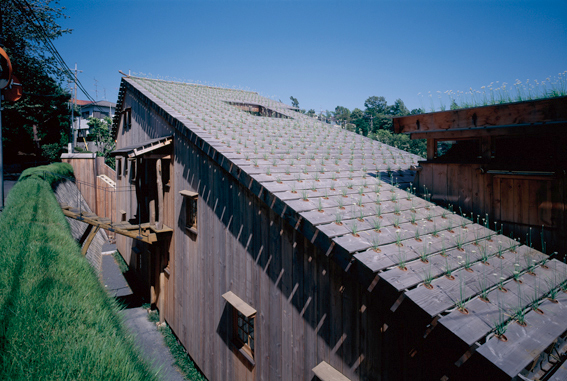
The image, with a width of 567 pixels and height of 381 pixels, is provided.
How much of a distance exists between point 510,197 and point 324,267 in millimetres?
2965

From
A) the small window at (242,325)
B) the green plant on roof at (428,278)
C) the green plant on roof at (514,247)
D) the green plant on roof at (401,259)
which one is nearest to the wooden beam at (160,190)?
the small window at (242,325)

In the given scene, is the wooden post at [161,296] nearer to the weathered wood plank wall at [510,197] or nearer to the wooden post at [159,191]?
the wooden post at [159,191]

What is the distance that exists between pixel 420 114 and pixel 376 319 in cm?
337

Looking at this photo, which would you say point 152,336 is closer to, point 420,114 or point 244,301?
point 244,301

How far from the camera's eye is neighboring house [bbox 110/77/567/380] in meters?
2.59

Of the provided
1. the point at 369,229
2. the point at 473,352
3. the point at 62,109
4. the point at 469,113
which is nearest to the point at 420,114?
the point at 469,113

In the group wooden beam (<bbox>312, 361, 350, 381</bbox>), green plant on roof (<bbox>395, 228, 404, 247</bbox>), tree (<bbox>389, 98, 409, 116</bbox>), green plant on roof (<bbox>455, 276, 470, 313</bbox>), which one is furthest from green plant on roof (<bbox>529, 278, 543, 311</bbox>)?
tree (<bbox>389, 98, 409, 116</bbox>)

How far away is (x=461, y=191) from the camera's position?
4734 mm

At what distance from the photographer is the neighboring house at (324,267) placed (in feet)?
8.50

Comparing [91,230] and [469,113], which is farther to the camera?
[91,230]

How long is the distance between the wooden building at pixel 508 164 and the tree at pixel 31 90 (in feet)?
76.0

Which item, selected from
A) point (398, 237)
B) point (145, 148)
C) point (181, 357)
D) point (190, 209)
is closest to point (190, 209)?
point (190, 209)

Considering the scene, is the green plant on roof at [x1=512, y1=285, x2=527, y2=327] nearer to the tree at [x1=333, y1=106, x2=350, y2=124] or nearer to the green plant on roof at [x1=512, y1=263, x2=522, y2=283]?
the green plant on roof at [x1=512, y1=263, x2=522, y2=283]

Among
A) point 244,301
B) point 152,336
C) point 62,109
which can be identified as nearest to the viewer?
point 244,301
